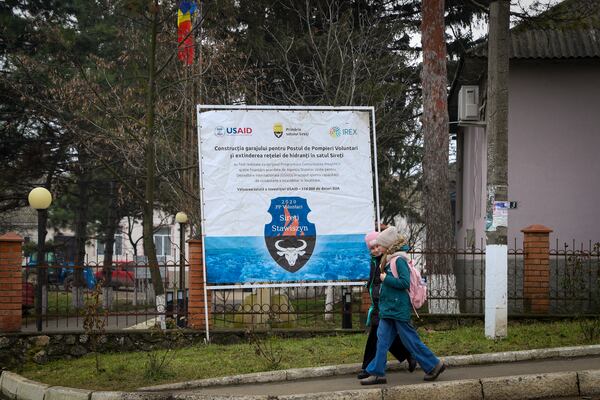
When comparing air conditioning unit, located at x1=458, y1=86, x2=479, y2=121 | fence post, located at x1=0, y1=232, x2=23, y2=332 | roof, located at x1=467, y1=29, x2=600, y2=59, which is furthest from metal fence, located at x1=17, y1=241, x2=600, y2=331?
air conditioning unit, located at x1=458, y1=86, x2=479, y2=121

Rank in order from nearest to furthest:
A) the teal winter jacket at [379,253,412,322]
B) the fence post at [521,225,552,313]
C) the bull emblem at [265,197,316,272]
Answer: the teal winter jacket at [379,253,412,322] < the bull emblem at [265,197,316,272] < the fence post at [521,225,552,313]

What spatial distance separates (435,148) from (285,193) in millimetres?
5094

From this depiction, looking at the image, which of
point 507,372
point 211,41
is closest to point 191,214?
point 211,41

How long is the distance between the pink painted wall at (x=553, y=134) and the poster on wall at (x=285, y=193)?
251 inches

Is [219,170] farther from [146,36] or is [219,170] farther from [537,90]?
[146,36]

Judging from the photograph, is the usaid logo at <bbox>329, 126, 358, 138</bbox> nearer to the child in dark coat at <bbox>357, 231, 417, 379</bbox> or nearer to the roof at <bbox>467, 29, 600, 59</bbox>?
the child in dark coat at <bbox>357, 231, 417, 379</bbox>

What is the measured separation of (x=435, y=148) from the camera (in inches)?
659

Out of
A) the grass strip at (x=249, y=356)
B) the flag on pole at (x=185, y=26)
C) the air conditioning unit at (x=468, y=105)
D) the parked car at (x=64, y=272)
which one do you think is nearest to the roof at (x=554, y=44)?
the air conditioning unit at (x=468, y=105)

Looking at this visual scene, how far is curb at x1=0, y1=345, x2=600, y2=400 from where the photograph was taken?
836 centimetres

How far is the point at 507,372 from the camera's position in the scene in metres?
9.13

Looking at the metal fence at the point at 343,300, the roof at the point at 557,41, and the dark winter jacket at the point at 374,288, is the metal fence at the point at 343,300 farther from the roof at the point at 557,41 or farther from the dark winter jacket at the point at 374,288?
the roof at the point at 557,41

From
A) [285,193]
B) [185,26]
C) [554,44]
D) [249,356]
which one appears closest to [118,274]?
[185,26]

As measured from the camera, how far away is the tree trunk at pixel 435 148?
15805 millimetres

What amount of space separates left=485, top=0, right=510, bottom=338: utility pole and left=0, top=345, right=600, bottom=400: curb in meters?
1.48
